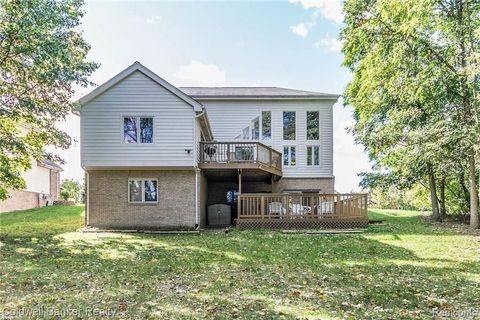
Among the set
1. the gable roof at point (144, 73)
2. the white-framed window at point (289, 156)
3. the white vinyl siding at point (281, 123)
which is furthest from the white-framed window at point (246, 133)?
the gable roof at point (144, 73)

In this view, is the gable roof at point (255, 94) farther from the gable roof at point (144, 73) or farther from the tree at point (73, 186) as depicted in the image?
the tree at point (73, 186)

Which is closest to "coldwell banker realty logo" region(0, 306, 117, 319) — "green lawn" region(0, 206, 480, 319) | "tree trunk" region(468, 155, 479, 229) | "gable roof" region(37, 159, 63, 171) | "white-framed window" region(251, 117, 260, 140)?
"green lawn" region(0, 206, 480, 319)

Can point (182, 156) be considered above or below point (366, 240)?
above

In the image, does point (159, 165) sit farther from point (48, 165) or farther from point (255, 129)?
point (48, 165)

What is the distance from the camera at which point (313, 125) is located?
22141 mm

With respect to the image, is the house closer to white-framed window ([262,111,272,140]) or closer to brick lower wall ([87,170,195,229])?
brick lower wall ([87,170,195,229])

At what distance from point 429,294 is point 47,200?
99.3ft

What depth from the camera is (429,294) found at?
5.85 m

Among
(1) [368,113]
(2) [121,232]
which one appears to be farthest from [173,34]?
(1) [368,113]

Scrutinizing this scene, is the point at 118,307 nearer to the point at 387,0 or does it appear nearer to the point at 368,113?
the point at 387,0

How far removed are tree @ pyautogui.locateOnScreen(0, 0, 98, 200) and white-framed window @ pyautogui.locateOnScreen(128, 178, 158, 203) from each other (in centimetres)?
333

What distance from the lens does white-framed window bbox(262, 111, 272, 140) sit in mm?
22172

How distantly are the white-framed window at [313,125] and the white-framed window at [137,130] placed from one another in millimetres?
10938

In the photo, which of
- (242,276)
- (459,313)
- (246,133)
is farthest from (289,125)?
(459,313)
